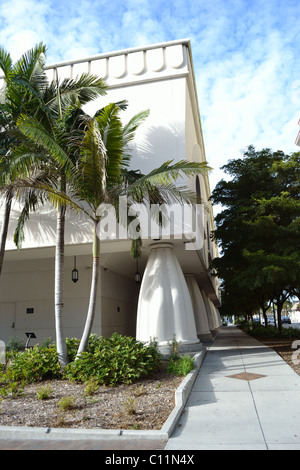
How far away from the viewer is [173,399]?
6852mm

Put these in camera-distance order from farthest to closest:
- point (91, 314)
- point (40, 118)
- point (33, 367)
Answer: point (40, 118) → point (91, 314) → point (33, 367)

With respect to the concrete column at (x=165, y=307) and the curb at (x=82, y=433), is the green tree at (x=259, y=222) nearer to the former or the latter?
the concrete column at (x=165, y=307)

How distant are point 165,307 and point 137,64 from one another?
9392 mm

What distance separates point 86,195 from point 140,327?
5.44 m

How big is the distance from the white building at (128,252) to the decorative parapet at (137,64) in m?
0.04

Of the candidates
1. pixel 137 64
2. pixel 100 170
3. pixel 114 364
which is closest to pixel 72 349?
pixel 114 364

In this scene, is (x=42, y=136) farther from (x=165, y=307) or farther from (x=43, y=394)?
(x=165, y=307)

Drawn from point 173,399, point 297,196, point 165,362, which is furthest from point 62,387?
point 297,196

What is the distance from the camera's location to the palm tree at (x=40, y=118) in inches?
358

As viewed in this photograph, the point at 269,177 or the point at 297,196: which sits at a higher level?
the point at 269,177

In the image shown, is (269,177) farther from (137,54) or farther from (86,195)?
(86,195)

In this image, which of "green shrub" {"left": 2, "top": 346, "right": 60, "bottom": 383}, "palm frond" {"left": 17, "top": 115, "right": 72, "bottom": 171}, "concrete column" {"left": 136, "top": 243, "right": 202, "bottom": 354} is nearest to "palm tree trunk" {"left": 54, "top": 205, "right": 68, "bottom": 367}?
"green shrub" {"left": 2, "top": 346, "right": 60, "bottom": 383}

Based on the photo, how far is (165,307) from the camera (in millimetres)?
12242

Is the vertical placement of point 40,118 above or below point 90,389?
above
